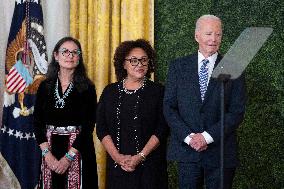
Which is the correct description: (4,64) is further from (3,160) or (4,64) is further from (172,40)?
(172,40)

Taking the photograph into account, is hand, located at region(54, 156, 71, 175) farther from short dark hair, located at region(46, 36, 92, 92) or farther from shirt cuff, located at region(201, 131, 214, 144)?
shirt cuff, located at region(201, 131, 214, 144)

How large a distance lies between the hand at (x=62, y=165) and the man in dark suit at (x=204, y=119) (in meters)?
0.80

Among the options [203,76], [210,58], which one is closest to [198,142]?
[203,76]

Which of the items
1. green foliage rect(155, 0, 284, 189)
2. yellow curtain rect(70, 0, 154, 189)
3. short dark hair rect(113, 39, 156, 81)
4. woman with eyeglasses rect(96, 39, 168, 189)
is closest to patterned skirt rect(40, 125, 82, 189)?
woman with eyeglasses rect(96, 39, 168, 189)

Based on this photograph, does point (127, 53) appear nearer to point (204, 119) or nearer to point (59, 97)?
point (59, 97)

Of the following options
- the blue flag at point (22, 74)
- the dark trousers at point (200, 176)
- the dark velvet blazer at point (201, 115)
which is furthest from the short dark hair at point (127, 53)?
the blue flag at point (22, 74)

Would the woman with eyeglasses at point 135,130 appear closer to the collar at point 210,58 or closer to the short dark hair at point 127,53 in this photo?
the short dark hair at point 127,53

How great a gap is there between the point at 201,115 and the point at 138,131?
19.4 inches

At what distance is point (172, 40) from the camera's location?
412cm

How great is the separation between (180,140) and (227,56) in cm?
89

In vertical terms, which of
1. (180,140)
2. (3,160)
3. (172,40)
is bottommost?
(3,160)

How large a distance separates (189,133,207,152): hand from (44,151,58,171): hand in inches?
41.0

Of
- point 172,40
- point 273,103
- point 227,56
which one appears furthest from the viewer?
point 172,40

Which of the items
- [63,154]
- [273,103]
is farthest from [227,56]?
[273,103]
